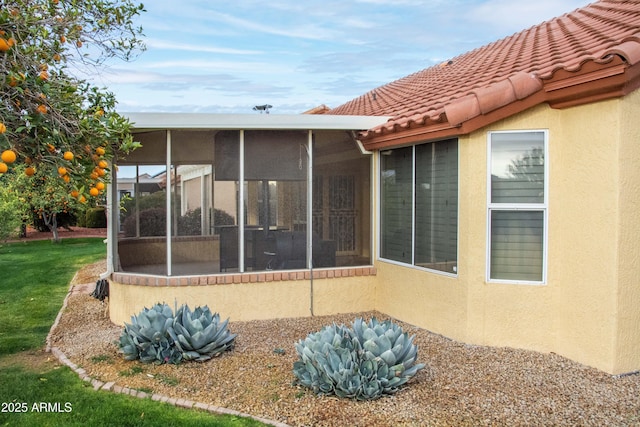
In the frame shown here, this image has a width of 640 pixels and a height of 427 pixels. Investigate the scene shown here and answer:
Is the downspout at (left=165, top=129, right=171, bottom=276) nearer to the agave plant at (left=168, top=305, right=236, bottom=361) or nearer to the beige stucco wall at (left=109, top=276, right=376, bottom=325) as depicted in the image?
the beige stucco wall at (left=109, top=276, right=376, bottom=325)

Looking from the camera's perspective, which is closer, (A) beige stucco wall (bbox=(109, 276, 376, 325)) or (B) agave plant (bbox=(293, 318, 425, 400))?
(B) agave plant (bbox=(293, 318, 425, 400))

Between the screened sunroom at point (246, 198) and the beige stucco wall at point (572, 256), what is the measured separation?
92.0 inches

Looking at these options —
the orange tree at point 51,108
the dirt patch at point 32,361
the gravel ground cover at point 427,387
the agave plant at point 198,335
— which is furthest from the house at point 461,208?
the orange tree at point 51,108

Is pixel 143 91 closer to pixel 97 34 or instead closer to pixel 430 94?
pixel 97 34

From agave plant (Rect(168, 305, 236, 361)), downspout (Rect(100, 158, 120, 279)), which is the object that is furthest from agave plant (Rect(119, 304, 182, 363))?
downspout (Rect(100, 158, 120, 279))

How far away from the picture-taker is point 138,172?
9.77m

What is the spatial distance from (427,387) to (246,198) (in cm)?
457

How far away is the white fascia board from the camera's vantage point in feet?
27.8

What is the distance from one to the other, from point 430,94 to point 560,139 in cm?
319

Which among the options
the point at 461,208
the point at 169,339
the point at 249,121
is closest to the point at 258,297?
the point at 169,339

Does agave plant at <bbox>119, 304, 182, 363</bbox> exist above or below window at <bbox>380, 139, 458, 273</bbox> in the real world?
below

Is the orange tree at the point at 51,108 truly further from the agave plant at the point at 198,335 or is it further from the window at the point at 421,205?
the window at the point at 421,205

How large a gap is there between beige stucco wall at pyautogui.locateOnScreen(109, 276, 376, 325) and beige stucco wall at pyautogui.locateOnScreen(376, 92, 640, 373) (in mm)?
1861

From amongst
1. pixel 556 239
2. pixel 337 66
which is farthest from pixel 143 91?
pixel 337 66
